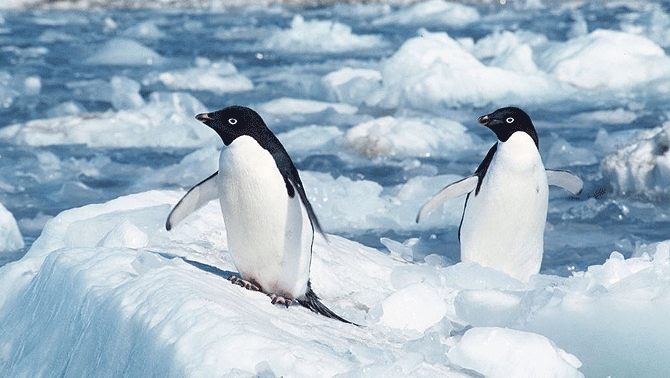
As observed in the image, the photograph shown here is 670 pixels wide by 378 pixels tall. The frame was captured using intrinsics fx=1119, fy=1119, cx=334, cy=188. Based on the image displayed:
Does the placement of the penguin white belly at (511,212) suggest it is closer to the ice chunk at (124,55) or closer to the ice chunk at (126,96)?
the ice chunk at (126,96)

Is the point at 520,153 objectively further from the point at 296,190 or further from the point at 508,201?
the point at 296,190

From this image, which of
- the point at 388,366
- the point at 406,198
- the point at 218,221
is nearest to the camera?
the point at 388,366

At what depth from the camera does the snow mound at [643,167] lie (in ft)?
18.8

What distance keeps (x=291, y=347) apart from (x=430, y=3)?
1344cm

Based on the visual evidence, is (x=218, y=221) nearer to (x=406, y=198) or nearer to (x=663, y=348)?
(x=663, y=348)

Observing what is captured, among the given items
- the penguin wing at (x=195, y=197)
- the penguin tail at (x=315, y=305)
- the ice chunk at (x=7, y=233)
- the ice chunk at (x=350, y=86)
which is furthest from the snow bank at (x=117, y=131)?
the penguin tail at (x=315, y=305)

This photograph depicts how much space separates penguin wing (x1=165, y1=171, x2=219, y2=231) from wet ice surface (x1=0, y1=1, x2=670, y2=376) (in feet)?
0.34

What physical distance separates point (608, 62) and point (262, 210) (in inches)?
280

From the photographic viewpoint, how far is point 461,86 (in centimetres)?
905

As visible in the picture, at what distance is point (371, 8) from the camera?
675 inches

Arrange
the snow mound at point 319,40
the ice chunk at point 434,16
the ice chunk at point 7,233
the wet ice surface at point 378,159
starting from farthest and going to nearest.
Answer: the ice chunk at point 434,16
the snow mound at point 319,40
the ice chunk at point 7,233
the wet ice surface at point 378,159

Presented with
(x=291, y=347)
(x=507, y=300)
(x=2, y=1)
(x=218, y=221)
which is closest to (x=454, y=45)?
(x=218, y=221)

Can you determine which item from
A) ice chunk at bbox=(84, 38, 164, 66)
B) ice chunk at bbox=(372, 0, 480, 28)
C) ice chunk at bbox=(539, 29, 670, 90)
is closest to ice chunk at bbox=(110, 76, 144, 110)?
ice chunk at bbox=(84, 38, 164, 66)

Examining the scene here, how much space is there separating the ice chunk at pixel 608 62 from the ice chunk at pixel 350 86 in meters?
1.57
